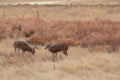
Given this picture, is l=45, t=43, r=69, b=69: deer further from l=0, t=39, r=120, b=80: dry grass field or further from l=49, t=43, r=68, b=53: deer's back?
l=0, t=39, r=120, b=80: dry grass field

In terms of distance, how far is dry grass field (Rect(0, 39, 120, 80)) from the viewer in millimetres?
10469

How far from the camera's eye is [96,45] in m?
16.5

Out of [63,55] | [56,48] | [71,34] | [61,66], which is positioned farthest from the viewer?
[71,34]

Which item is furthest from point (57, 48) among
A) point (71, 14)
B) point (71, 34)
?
point (71, 14)

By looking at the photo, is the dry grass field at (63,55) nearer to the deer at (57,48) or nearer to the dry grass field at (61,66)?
the dry grass field at (61,66)

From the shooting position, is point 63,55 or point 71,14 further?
point 71,14

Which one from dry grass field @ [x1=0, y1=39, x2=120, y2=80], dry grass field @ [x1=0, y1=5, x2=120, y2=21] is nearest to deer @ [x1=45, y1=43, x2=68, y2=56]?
dry grass field @ [x1=0, y1=39, x2=120, y2=80]

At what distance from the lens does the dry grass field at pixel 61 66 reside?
Result: 10469mm

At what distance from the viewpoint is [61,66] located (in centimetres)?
1153

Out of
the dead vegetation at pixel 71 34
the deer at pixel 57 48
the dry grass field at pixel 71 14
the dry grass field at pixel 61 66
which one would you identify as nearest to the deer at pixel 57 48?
the deer at pixel 57 48

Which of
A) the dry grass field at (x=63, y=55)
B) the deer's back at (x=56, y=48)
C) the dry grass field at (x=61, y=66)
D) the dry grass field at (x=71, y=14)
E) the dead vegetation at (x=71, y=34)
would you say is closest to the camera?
the dry grass field at (x=61, y=66)

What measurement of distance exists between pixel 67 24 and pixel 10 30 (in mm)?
3643

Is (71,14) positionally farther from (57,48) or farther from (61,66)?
(61,66)

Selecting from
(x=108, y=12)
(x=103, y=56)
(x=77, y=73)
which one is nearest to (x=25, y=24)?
(x=103, y=56)
